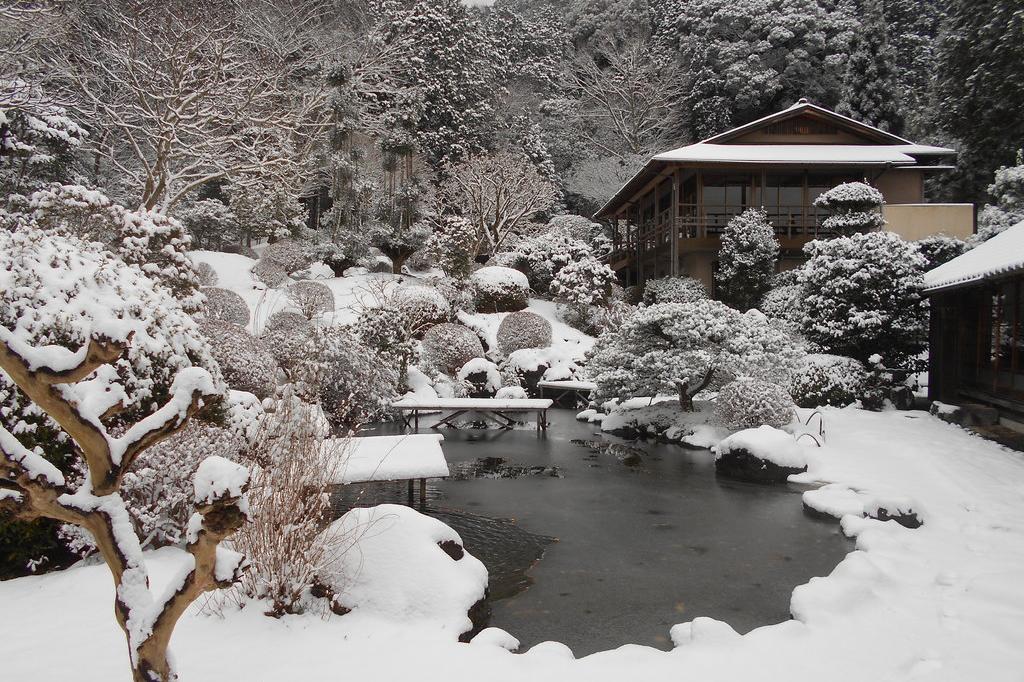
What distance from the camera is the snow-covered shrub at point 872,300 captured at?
14648mm

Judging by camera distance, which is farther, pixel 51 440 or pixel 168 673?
pixel 51 440

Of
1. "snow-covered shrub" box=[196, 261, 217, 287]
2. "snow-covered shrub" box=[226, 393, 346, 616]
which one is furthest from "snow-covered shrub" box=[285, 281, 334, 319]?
"snow-covered shrub" box=[226, 393, 346, 616]

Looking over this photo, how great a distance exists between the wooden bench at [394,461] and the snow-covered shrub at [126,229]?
4.20 m

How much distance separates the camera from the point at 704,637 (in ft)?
14.6

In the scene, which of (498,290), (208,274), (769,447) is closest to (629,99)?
(498,290)

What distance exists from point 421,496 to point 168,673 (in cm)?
546

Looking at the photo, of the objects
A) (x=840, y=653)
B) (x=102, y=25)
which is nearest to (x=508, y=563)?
(x=840, y=653)

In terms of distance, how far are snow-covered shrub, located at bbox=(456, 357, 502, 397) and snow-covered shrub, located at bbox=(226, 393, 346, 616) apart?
39.4 ft

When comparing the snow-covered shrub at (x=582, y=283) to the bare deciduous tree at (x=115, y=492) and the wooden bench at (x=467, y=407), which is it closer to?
the wooden bench at (x=467, y=407)

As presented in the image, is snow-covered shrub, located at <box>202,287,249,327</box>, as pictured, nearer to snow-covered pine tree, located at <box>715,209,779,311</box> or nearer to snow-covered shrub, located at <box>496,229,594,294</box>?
snow-covered shrub, located at <box>496,229,594,294</box>

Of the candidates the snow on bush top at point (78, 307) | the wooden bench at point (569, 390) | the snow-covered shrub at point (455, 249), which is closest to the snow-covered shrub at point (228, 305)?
the snow-covered shrub at point (455, 249)

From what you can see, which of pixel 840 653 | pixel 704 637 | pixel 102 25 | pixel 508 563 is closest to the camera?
pixel 840 653

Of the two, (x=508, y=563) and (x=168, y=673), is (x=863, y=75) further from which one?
(x=168, y=673)

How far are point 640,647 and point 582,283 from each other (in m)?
18.0
